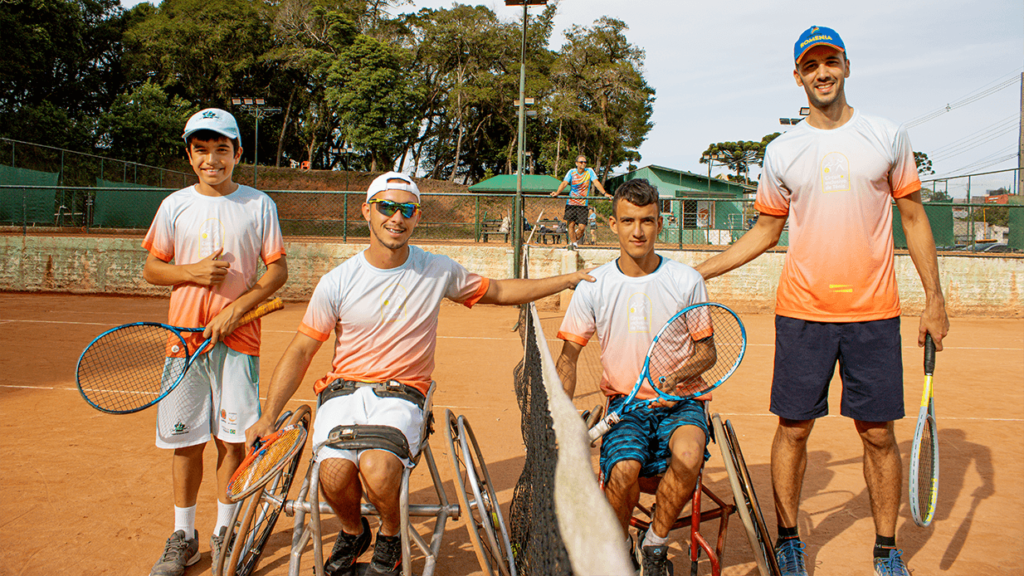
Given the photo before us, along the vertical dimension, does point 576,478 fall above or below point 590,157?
below

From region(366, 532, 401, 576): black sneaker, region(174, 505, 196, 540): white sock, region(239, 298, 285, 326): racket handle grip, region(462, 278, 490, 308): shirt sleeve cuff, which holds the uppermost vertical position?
region(462, 278, 490, 308): shirt sleeve cuff

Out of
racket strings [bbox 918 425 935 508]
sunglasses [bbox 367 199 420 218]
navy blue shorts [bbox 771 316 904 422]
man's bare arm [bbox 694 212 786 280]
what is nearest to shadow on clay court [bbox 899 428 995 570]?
racket strings [bbox 918 425 935 508]

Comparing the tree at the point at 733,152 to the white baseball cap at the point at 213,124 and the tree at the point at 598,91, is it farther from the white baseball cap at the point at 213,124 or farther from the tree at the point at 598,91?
the white baseball cap at the point at 213,124

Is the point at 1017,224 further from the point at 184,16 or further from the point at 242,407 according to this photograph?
the point at 184,16

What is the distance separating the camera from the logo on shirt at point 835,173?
9.32ft

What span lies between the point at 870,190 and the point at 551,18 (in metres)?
51.2

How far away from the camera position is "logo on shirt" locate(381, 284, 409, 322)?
2.96m

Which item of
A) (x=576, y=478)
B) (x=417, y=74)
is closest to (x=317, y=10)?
(x=417, y=74)

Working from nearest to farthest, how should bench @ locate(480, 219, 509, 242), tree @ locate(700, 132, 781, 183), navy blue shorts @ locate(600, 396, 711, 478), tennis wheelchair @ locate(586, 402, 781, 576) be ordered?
1. tennis wheelchair @ locate(586, 402, 781, 576)
2. navy blue shorts @ locate(600, 396, 711, 478)
3. bench @ locate(480, 219, 509, 242)
4. tree @ locate(700, 132, 781, 183)

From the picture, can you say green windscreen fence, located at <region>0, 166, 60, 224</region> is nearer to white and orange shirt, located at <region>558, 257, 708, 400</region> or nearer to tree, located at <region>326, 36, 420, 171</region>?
white and orange shirt, located at <region>558, 257, 708, 400</region>

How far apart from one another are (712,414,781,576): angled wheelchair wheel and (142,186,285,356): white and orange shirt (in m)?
2.24

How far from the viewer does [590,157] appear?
154 ft

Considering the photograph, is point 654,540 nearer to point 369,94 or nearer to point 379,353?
→ point 379,353

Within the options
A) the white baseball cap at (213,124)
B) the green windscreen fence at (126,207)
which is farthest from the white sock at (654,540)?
the green windscreen fence at (126,207)
